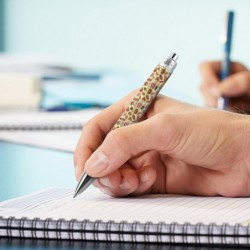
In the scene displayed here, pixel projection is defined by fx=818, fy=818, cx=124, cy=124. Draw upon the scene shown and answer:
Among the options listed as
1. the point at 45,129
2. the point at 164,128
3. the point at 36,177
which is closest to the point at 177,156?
the point at 164,128

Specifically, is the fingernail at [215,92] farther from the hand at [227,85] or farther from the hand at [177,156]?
the hand at [177,156]

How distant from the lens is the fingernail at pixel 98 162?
35.9 inches

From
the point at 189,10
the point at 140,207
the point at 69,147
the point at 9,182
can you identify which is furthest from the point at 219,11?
the point at 140,207

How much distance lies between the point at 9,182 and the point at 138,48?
3.08 m

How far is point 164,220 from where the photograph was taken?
0.80m

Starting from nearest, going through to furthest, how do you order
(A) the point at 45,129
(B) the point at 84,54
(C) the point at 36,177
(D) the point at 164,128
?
1. (D) the point at 164,128
2. (C) the point at 36,177
3. (A) the point at 45,129
4. (B) the point at 84,54

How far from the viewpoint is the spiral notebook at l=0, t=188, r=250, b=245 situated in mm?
767

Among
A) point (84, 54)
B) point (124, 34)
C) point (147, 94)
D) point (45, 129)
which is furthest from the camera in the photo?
point (84, 54)

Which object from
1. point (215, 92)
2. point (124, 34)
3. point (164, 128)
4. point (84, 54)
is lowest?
point (84, 54)

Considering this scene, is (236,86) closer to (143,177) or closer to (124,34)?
(143,177)

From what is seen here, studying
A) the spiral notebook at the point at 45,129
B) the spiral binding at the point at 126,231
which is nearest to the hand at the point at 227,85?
the spiral notebook at the point at 45,129

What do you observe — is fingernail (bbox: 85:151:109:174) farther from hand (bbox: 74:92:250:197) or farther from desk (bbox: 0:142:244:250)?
desk (bbox: 0:142:244:250)

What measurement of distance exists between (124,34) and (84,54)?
0.38 meters

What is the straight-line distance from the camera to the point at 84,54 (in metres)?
4.59
